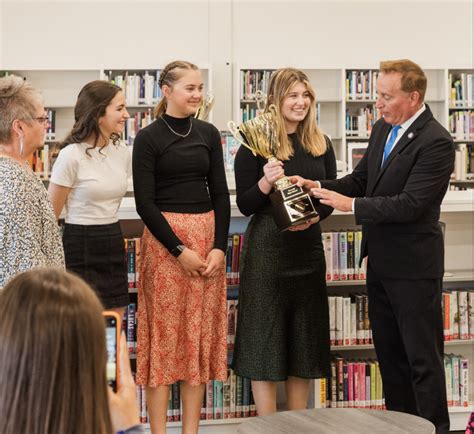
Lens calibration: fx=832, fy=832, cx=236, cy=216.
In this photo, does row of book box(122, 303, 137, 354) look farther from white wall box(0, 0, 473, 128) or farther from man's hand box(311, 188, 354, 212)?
white wall box(0, 0, 473, 128)

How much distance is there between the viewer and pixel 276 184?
10.8 feet

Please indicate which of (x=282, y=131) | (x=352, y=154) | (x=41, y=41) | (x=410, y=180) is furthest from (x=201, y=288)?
(x=41, y=41)

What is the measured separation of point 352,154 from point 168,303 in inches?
82.7

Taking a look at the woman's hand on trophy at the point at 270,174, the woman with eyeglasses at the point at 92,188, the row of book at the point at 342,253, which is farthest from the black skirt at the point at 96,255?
the row of book at the point at 342,253

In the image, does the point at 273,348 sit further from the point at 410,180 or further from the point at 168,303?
the point at 410,180

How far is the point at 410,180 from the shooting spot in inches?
125

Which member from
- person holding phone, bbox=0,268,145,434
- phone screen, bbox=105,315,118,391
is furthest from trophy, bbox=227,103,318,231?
person holding phone, bbox=0,268,145,434

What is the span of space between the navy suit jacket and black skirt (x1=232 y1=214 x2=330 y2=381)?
0.28 metres

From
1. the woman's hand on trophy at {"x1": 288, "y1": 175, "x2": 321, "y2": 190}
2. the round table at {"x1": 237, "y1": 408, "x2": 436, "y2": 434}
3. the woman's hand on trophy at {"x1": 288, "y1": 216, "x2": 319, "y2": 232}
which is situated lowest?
the round table at {"x1": 237, "y1": 408, "x2": 436, "y2": 434}

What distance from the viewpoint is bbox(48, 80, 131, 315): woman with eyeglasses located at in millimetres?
3209

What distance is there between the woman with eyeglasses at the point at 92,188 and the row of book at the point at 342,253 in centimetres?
115

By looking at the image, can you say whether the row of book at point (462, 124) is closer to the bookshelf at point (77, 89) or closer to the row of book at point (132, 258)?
the bookshelf at point (77, 89)

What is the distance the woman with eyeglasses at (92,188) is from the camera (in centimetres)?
321

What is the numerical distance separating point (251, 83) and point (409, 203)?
5.47m
